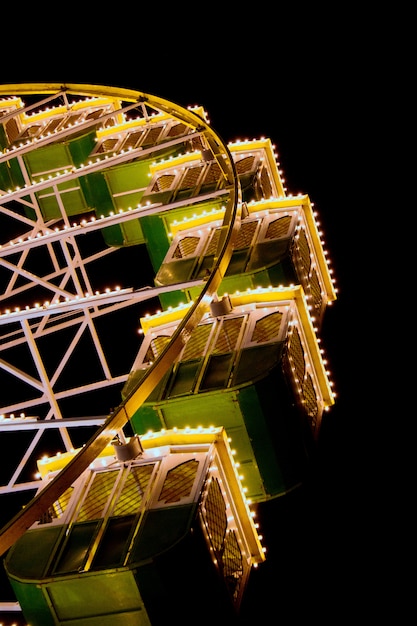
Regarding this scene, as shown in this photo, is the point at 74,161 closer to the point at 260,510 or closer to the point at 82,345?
the point at 82,345

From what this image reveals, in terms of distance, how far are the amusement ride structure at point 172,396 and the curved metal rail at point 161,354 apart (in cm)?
1

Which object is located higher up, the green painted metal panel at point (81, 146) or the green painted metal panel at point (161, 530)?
the green painted metal panel at point (81, 146)

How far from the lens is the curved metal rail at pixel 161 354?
3656mm

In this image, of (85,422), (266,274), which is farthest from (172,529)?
(266,274)

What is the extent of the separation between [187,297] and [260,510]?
245cm

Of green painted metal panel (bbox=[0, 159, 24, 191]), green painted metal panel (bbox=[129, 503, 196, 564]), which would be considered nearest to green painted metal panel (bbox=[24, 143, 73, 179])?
green painted metal panel (bbox=[0, 159, 24, 191])

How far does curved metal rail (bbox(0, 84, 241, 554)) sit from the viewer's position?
3.66m

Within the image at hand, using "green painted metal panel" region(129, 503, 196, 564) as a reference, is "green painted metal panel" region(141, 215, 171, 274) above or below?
above

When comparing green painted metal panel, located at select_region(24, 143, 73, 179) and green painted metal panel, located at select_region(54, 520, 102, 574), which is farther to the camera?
green painted metal panel, located at select_region(24, 143, 73, 179)

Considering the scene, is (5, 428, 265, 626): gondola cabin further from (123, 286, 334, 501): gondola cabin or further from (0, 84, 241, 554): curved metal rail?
(0, 84, 241, 554): curved metal rail

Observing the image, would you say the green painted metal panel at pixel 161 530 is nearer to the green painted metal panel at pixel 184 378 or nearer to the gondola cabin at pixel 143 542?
the gondola cabin at pixel 143 542

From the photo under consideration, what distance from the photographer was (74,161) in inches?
410

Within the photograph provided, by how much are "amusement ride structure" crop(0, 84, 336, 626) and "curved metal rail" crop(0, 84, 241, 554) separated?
1cm

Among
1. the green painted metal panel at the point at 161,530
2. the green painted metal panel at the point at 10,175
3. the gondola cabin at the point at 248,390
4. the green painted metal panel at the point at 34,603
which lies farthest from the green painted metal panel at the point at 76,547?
the green painted metal panel at the point at 10,175
